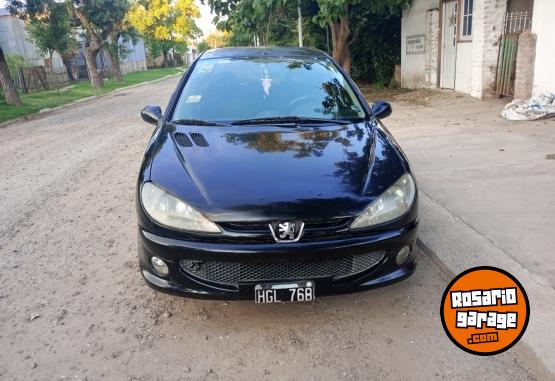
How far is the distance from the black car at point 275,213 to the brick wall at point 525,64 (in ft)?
22.7

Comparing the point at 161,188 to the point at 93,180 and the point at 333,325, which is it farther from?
the point at 93,180

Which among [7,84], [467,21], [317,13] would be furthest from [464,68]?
[7,84]

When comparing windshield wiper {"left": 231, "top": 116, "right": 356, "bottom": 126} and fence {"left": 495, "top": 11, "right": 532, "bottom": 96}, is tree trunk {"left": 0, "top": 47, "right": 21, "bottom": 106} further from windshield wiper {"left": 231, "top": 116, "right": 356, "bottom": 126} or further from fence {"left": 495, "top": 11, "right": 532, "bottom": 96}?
windshield wiper {"left": 231, "top": 116, "right": 356, "bottom": 126}

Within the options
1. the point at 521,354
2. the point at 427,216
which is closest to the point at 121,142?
the point at 427,216

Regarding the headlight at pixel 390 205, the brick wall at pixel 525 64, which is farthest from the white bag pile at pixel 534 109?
the headlight at pixel 390 205

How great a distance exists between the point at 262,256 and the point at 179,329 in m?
0.80

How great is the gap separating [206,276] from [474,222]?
8.15 feet

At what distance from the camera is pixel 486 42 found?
399 inches

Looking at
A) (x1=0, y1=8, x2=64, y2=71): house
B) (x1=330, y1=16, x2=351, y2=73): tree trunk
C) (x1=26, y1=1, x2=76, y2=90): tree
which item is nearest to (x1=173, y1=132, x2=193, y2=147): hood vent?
(x1=330, y1=16, x2=351, y2=73): tree trunk

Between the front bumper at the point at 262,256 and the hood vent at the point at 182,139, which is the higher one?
the hood vent at the point at 182,139

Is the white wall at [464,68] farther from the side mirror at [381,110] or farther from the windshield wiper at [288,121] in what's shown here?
the windshield wiper at [288,121]

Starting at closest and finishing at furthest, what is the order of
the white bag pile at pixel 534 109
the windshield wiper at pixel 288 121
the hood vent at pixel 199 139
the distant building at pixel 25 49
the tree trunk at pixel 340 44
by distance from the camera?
the hood vent at pixel 199 139, the windshield wiper at pixel 288 121, the white bag pile at pixel 534 109, the tree trunk at pixel 340 44, the distant building at pixel 25 49

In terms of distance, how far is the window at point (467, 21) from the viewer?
11.0m

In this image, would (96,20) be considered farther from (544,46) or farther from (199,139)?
(199,139)
